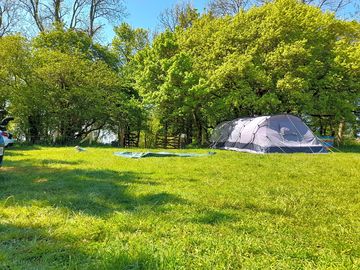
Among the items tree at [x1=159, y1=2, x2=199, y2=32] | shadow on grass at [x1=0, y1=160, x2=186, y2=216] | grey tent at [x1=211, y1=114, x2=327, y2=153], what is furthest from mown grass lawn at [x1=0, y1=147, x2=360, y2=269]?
tree at [x1=159, y1=2, x2=199, y2=32]

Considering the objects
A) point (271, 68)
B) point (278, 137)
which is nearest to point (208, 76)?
point (271, 68)

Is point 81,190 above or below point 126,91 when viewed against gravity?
below

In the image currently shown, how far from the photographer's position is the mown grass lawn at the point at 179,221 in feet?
7.02

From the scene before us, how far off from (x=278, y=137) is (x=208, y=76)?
5.69m

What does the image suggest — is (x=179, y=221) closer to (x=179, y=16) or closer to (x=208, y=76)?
(x=208, y=76)

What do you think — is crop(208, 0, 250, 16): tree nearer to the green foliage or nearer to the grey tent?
the green foliage

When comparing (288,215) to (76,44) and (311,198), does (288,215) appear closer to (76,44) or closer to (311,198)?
(311,198)

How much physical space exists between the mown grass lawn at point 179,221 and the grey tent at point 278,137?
5.46 m

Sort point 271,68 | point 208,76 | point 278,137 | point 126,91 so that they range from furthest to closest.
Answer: point 126,91 < point 208,76 < point 271,68 < point 278,137

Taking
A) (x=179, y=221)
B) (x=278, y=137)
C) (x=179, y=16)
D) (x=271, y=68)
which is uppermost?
(x=179, y=16)

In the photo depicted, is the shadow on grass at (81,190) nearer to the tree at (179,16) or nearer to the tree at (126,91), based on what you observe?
the tree at (126,91)

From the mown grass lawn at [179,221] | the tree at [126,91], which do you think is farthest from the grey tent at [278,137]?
the tree at [126,91]

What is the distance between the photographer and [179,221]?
298cm

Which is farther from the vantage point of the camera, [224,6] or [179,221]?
[224,6]
